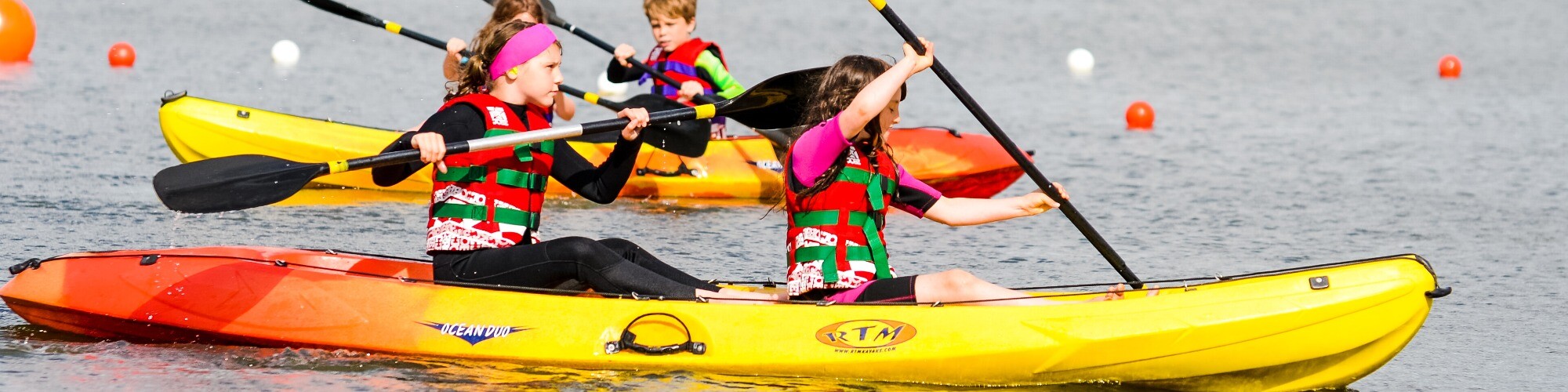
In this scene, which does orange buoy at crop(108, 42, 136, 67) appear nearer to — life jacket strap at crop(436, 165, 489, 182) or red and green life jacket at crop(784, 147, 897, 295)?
life jacket strap at crop(436, 165, 489, 182)

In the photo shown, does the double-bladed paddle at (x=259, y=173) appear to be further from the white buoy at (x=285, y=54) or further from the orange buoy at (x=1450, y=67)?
the orange buoy at (x=1450, y=67)

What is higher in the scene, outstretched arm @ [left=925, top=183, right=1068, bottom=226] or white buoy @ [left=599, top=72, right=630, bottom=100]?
white buoy @ [left=599, top=72, right=630, bottom=100]

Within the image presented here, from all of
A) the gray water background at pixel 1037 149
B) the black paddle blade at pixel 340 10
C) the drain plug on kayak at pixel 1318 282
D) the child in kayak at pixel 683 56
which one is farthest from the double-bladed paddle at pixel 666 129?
the drain plug on kayak at pixel 1318 282

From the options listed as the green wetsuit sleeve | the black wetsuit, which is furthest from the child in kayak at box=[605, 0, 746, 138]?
the black wetsuit

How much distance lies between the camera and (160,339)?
5.11 meters

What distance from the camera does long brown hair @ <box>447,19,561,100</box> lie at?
4.91 metres

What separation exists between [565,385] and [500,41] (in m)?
0.96

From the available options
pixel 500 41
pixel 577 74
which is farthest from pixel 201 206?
pixel 577 74

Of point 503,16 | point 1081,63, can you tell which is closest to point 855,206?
point 503,16

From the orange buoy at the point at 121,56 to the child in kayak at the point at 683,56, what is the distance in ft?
17.9

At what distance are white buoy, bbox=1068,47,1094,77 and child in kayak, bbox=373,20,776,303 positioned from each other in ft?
33.4

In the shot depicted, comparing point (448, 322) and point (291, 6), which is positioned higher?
point (291, 6)

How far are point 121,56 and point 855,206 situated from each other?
955 centimetres

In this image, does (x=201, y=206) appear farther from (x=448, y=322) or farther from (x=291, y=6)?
(x=291, y=6)
